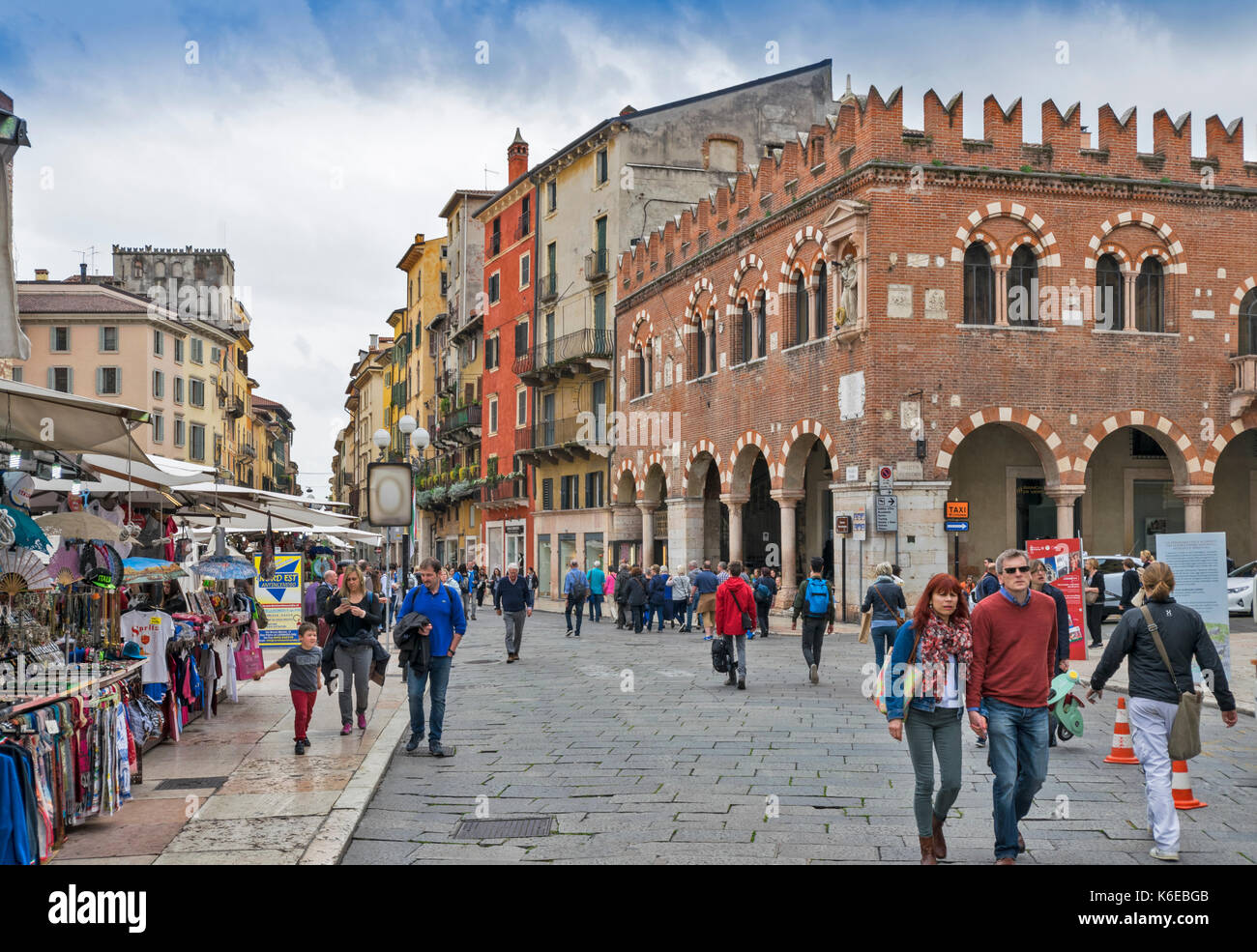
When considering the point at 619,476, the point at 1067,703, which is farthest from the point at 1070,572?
the point at 619,476

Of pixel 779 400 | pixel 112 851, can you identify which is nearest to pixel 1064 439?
pixel 779 400

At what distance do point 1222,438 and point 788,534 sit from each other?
10029 mm

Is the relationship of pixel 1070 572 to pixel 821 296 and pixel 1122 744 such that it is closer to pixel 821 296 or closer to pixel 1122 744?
pixel 1122 744

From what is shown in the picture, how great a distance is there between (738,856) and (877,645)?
28.4 ft

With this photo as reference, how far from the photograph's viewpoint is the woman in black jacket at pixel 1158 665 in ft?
24.2

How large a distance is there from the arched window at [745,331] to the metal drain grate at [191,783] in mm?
24027

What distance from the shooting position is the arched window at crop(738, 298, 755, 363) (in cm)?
3203

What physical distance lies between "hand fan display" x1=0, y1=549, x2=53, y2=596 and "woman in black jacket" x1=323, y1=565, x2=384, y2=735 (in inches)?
120

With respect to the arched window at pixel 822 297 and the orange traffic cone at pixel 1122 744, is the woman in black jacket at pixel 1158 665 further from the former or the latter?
the arched window at pixel 822 297

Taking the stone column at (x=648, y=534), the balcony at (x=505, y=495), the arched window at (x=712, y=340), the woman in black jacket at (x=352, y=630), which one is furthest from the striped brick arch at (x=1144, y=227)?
the balcony at (x=505, y=495)

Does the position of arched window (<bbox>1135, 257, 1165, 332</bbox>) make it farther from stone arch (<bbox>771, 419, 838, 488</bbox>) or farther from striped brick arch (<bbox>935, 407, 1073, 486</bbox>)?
stone arch (<bbox>771, 419, 838, 488</bbox>)

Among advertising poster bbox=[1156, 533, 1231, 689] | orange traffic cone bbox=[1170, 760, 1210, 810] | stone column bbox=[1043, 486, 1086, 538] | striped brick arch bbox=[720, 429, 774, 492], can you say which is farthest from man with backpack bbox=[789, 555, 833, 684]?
striped brick arch bbox=[720, 429, 774, 492]

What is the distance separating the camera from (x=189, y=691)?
11773mm
